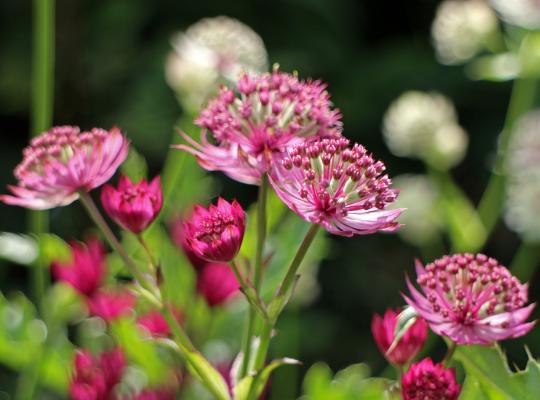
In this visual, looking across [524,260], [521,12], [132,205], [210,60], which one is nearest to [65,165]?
[132,205]

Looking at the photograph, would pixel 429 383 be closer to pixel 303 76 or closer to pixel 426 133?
pixel 426 133

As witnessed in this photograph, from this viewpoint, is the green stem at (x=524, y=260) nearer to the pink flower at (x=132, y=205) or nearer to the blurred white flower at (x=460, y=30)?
the blurred white flower at (x=460, y=30)

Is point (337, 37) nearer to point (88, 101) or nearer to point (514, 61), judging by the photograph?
point (88, 101)

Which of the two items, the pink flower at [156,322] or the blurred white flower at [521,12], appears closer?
the pink flower at [156,322]

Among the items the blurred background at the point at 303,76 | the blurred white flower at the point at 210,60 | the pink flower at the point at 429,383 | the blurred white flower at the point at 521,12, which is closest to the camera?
the pink flower at the point at 429,383

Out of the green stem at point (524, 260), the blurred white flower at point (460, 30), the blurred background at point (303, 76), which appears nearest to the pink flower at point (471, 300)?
the green stem at point (524, 260)
